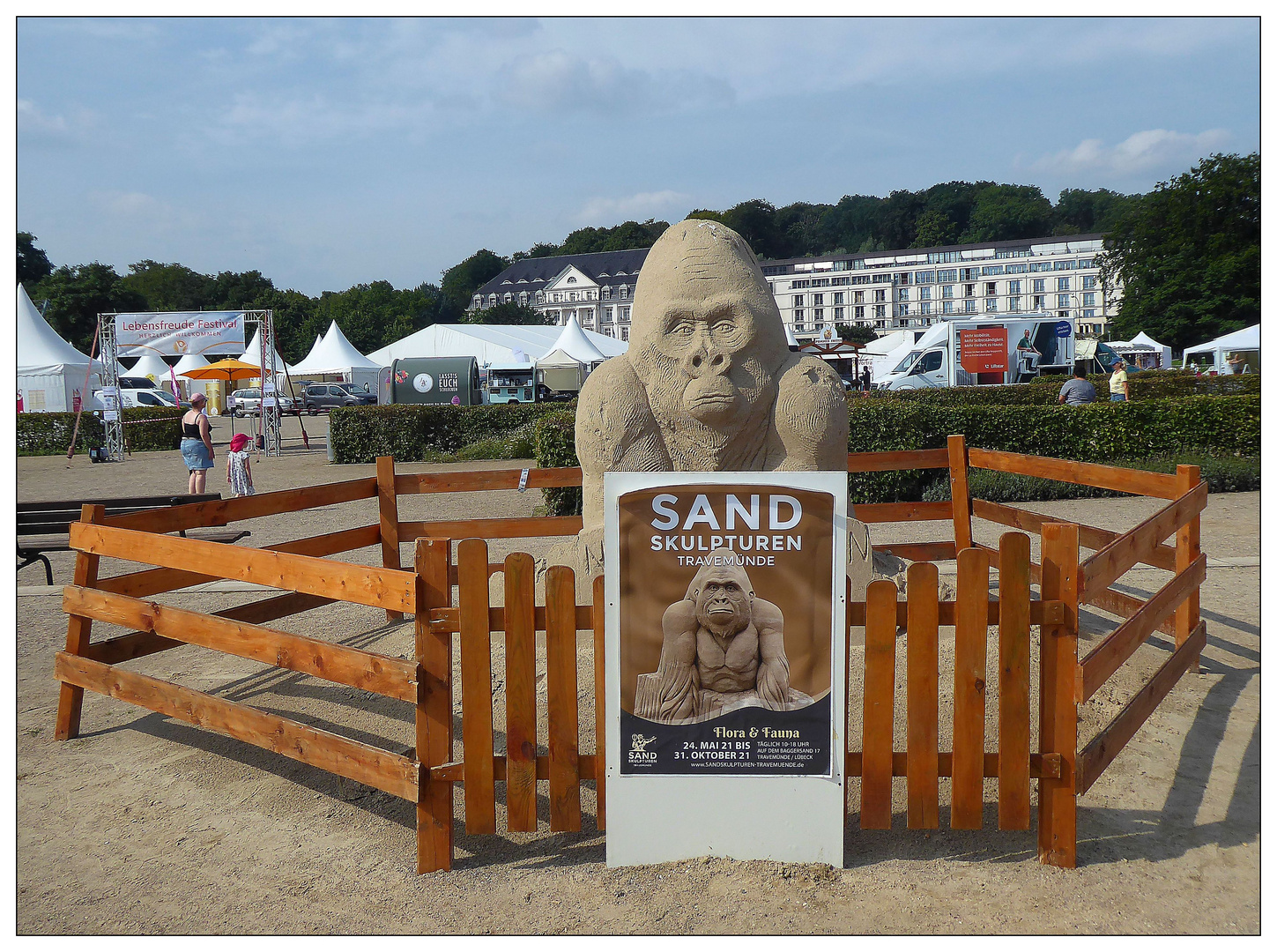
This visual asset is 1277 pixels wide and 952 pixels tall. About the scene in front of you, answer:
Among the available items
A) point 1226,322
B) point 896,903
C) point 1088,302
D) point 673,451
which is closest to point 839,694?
point 896,903

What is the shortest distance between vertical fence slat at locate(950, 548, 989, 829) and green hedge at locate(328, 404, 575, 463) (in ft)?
51.6

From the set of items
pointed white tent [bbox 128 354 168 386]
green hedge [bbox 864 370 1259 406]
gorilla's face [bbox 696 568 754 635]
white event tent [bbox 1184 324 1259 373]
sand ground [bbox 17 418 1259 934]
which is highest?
pointed white tent [bbox 128 354 168 386]

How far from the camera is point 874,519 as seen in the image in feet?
22.6

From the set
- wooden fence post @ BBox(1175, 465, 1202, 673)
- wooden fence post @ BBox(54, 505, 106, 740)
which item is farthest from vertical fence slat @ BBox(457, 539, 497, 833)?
wooden fence post @ BBox(1175, 465, 1202, 673)

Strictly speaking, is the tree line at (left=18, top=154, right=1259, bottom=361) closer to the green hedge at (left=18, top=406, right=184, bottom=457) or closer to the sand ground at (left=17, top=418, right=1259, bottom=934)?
the green hedge at (left=18, top=406, right=184, bottom=457)

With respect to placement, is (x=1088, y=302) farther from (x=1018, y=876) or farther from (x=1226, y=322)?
(x=1018, y=876)

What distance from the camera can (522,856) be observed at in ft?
11.5

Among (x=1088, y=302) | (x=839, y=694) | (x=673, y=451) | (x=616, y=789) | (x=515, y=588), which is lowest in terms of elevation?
(x=616, y=789)

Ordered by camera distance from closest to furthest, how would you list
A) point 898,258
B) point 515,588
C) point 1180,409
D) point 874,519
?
point 515,588 < point 874,519 < point 1180,409 < point 898,258

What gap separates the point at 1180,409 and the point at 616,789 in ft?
41.1

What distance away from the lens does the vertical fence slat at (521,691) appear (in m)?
3.33

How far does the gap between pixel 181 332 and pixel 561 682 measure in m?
20.2

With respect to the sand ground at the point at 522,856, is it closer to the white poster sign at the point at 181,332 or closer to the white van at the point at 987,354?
the white poster sign at the point at 181,332

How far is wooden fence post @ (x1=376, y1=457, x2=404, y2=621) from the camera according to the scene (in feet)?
21.4
